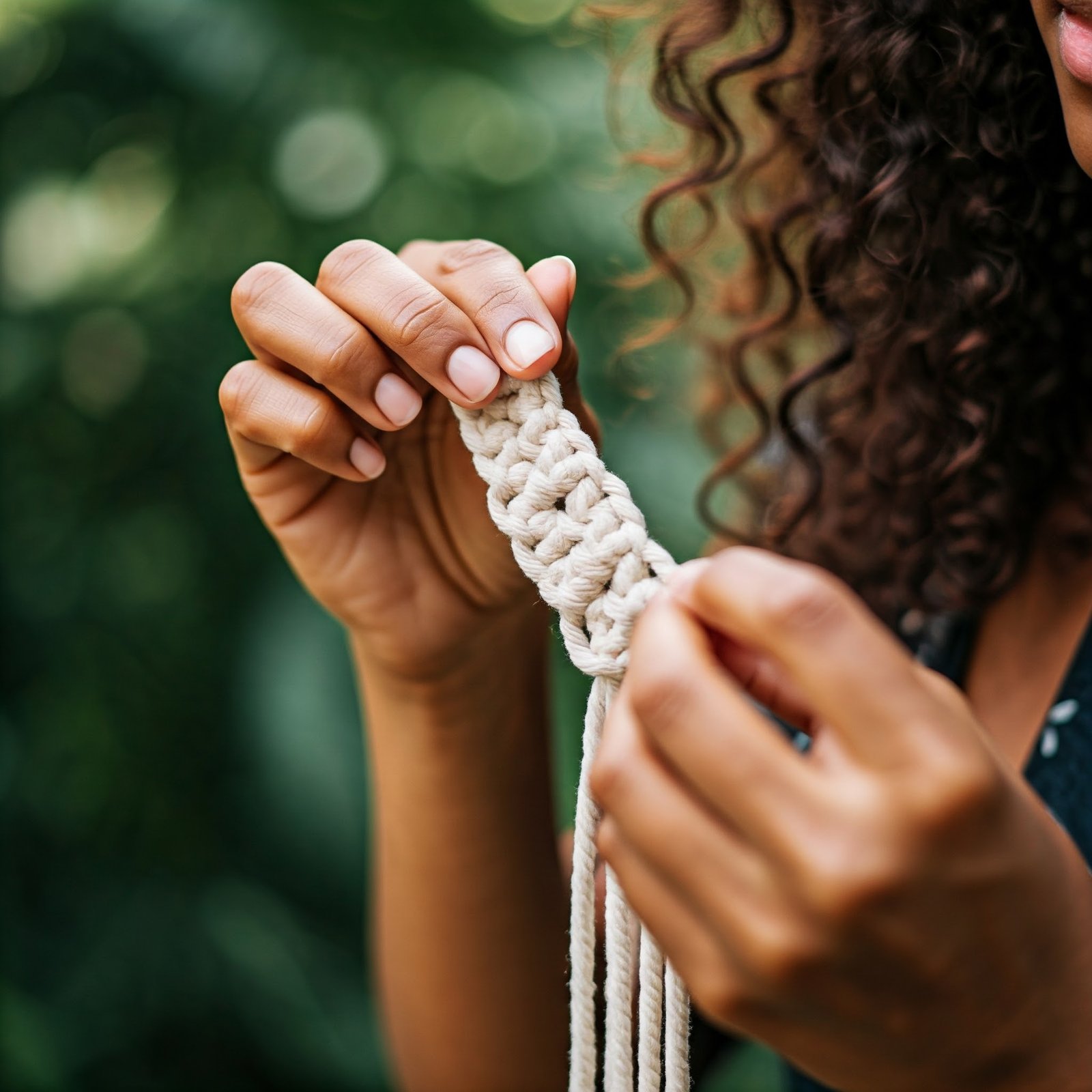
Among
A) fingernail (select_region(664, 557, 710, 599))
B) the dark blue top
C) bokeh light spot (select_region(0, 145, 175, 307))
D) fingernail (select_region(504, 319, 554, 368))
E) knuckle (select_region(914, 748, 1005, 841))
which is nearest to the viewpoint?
knuckle (select_region(914, 748, 1005, 841))

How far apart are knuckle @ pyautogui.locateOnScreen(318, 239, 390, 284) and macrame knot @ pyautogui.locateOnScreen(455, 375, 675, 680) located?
0.36 ft

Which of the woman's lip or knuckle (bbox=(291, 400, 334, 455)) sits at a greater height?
the woman's lip

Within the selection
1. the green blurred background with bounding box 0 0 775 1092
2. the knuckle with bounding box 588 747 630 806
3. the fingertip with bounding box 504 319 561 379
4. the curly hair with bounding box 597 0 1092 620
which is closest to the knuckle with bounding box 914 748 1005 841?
the knuckle with bounding box 588 747 630 806

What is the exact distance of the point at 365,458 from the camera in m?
0.65

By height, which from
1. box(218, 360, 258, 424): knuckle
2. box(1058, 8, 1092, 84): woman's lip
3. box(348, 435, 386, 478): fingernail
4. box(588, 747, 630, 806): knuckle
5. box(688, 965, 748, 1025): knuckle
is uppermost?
box(1058, 8, 1092, 84): woman's lip

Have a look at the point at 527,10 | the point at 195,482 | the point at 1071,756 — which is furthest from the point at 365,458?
the point at 527,10

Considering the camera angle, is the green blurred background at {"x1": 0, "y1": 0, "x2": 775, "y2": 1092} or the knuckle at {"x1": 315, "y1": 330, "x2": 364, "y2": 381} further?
the green blurred background at {"x1": 0, "y1": 0, "x2": 775, "y2": 1092}

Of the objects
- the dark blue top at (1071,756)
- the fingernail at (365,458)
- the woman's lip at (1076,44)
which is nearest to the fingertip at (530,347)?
the fingernail at (365,458)

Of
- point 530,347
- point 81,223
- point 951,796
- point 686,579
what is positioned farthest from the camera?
point 81,223

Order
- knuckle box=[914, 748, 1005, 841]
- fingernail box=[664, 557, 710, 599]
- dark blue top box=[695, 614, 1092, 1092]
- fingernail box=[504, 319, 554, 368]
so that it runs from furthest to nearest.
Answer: dark blue top box=[695, 614, 1092, 1092] < fingernail box=[504, 319, 554, 368] < fingernail box=[664, 557, 710, 599] < knuckle box=[914, 748, 1005, 841]

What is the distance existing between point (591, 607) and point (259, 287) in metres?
0.29

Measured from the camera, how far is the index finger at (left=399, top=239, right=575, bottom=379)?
580 millimetres

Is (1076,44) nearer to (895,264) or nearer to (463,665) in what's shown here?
(895,264)

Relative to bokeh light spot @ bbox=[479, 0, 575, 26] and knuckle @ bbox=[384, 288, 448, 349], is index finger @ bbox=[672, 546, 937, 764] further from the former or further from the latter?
bokeh light spot @ bbox=[479, 0, 575, 26]
